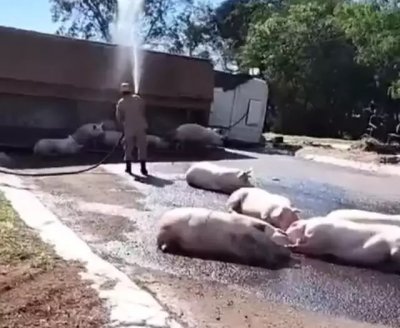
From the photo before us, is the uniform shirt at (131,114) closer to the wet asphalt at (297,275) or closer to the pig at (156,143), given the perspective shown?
the wet asphalt at (297,275)

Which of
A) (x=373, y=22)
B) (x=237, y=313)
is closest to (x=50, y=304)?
(x=237, y=313)

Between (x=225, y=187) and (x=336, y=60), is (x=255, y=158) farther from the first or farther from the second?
(x=336, y=60)

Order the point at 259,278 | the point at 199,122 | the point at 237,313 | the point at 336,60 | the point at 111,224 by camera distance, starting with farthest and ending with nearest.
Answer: the point at 336,60, the point at 199,122, the point at 111,224, the point at 259,278, the point at 237,313

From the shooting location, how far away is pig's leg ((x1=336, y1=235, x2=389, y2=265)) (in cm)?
775

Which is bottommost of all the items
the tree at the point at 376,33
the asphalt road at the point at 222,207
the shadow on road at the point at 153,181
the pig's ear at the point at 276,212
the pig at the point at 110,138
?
the pig at the point at 110,138

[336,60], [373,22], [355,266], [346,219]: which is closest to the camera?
[355,266]

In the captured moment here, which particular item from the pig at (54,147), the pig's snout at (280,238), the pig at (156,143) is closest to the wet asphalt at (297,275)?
the pig's snout at (280,238)

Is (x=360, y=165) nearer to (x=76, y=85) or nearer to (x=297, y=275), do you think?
(x=76, y=85)

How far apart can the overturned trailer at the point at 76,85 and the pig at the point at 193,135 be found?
4.69 feet

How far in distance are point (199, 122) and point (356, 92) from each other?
13.9m

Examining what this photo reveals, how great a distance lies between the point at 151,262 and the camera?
7.44m

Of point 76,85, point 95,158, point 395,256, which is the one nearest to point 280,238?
point 395,256

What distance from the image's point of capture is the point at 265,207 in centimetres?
940

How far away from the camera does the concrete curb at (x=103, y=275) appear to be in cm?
511
